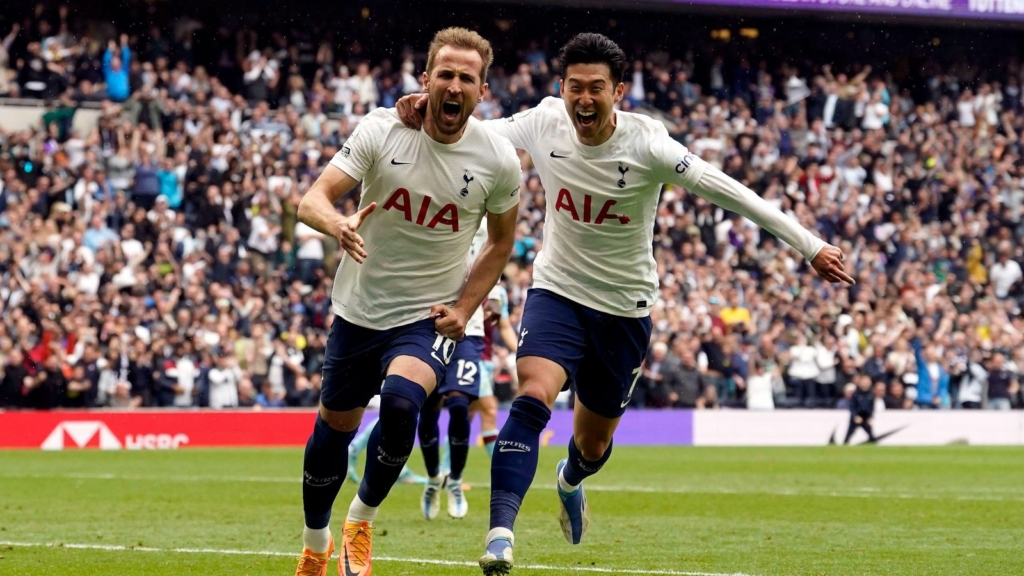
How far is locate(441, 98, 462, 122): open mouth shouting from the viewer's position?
23.4ft

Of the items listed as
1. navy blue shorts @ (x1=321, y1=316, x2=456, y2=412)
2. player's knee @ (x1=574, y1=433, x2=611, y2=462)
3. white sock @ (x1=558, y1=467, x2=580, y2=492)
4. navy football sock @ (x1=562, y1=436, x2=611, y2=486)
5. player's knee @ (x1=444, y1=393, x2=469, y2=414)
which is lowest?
white sock @ (x1=558, y1=467, x2=580, y2=492)

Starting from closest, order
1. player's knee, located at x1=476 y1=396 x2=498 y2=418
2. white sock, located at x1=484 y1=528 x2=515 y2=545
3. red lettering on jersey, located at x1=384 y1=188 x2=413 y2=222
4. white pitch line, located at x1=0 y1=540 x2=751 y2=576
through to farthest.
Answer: white sock, located at x1=484 y1=528 x2=515 y2=545
red lettering on jersey, located at x1=384 y1=188 x2=413 y2=222
white pitch line, located at x1=0 y1=540 x2=751 y2=576
player's knee, located at x1=476 y1=396 x2=498 y2=418

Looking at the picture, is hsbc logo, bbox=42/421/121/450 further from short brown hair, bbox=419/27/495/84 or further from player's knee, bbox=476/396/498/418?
short brown hair, bbox=419/27/495/84

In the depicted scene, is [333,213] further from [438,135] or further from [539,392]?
[539,392]

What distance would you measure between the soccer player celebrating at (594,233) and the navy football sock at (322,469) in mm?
801

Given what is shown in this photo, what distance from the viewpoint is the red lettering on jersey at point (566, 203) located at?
795cm

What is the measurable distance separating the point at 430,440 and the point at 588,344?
427cm

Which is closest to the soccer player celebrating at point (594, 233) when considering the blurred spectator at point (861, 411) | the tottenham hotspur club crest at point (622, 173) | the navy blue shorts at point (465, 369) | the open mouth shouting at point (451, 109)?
the tottenham hotspur club crest at point (622, 173)

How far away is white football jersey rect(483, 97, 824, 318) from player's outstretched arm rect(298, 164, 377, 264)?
1.03 meters

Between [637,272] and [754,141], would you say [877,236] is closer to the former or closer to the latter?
[754,141]

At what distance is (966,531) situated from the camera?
11.0 metres

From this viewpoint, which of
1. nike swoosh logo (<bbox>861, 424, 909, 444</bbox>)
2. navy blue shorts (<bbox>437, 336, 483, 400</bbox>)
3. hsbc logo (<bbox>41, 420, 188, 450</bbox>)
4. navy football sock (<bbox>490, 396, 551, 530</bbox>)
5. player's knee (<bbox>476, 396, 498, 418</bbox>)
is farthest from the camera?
nike swoosh logo (<bbox>861, 424, 909, 444</bbox>)

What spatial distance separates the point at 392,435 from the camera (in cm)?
721

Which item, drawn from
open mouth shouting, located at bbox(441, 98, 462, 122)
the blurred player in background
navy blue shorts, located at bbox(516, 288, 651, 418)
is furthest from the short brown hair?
the blurred player in background
